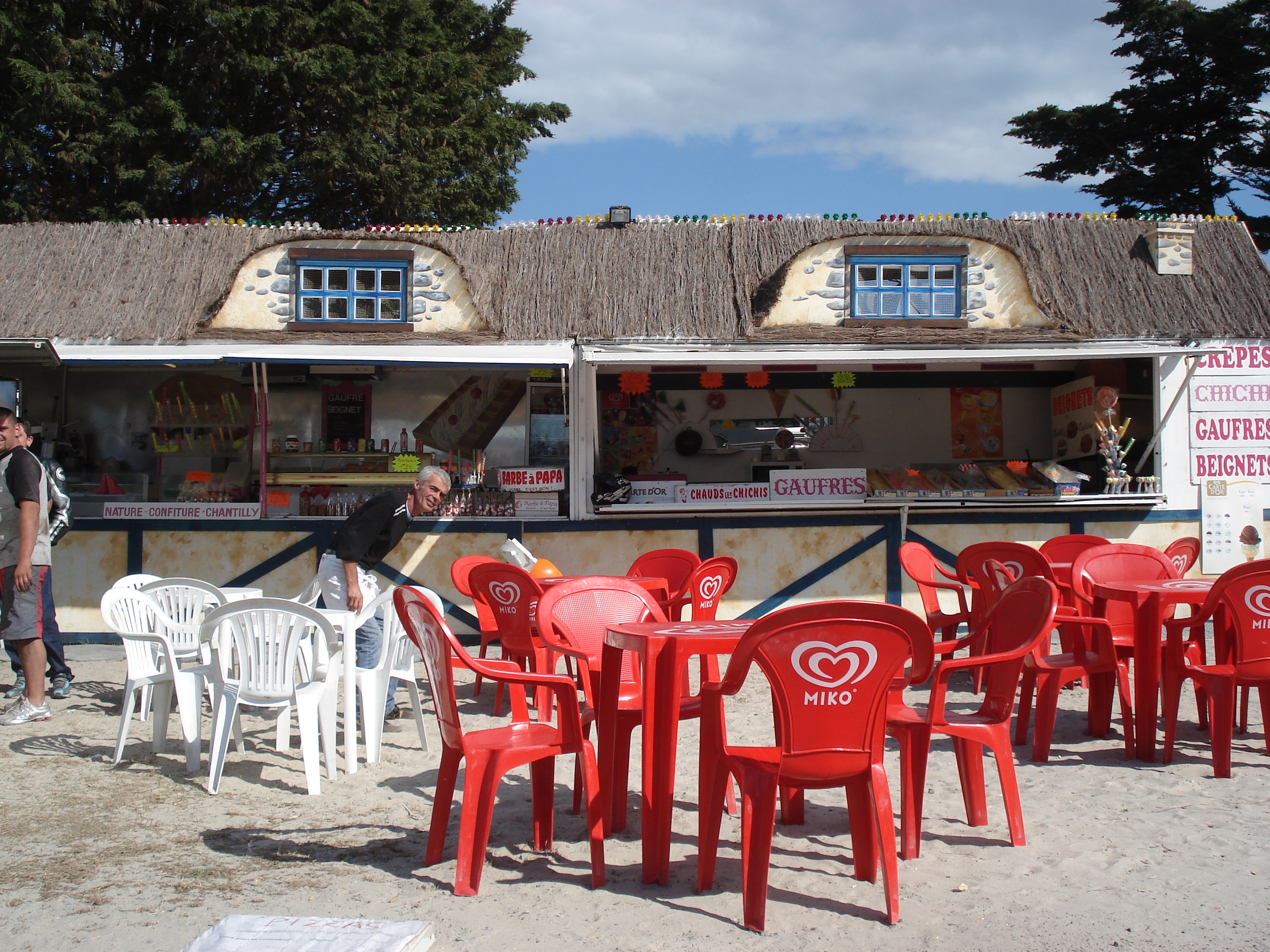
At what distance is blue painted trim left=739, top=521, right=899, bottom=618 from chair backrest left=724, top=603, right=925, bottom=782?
6114mm

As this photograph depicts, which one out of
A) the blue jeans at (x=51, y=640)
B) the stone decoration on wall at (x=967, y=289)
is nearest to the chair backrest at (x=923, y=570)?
the stone decoration on wall at (x=967, y=289)

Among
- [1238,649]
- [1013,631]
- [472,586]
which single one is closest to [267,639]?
[472,586]

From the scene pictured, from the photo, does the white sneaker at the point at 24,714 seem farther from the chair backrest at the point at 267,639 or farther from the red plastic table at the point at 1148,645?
the red plastic table at the point at 1148,645

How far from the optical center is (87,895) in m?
3.35

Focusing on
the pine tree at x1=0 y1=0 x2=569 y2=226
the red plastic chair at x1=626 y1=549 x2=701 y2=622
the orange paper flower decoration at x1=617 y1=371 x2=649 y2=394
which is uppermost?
the pine tree at x1=0 y1=0 x2=569 y2=226

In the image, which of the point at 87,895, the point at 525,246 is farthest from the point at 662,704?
the point at 525,246

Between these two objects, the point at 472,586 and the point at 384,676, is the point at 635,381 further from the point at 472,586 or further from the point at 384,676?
the point at 384,676

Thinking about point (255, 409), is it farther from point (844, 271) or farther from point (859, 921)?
point (859, 921)

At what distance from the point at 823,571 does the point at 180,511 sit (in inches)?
235

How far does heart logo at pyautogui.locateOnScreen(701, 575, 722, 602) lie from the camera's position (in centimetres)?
581

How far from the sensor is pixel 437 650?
3.47 metres

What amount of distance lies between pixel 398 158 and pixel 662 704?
1495 cm

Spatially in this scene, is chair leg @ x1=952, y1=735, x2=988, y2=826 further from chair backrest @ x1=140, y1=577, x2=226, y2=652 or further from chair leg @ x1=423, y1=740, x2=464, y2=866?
chair backrest @ x1=140, y1=577, x2=226, y2=652

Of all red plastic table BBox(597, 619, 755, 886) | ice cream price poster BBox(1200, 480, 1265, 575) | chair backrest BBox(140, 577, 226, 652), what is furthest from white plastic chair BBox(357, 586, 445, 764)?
ice cream price poster BBox(1200, 480, 1265, 575)
